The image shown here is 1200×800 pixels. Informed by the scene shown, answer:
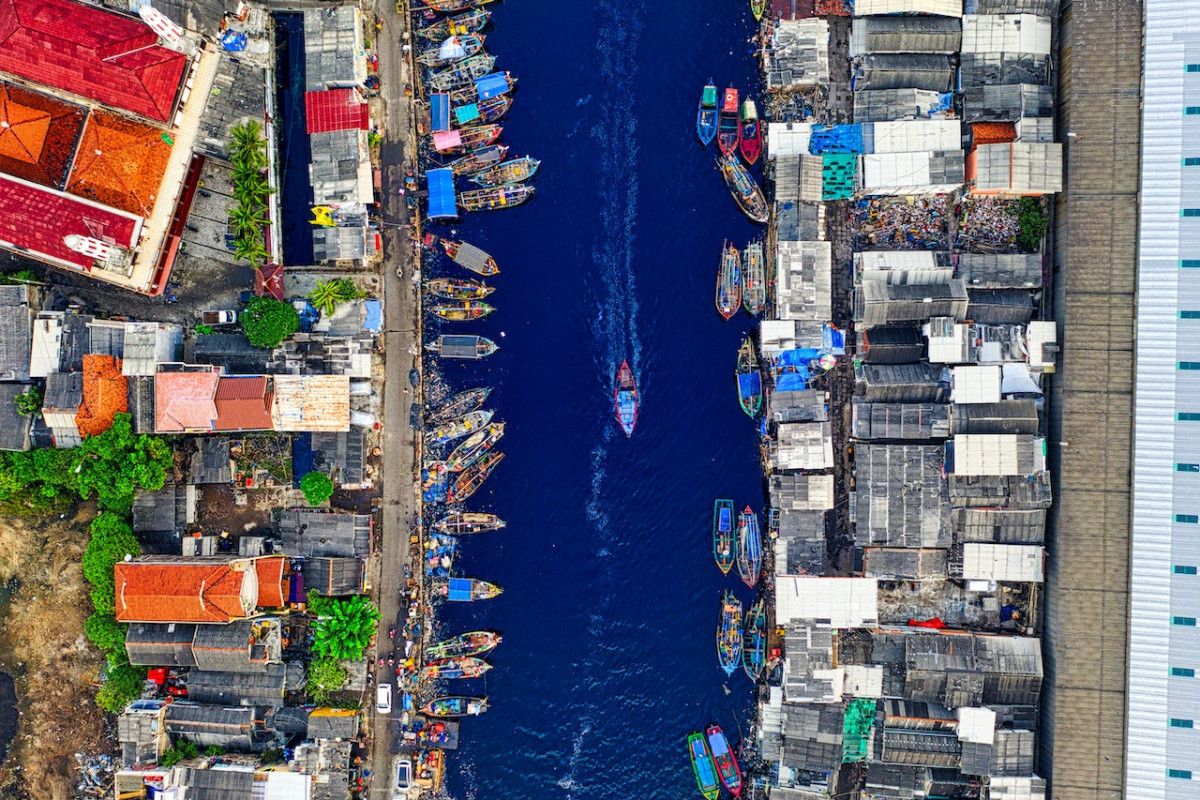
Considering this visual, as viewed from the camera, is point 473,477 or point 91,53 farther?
point 473,477

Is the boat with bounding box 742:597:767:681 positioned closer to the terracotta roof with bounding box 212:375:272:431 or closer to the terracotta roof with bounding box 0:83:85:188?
the terracotta roof with bounding box 212:375:272:431

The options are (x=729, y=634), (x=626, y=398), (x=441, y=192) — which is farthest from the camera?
(x=626, y=398)

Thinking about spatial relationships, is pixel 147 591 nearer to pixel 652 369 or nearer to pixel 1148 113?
pixel 652 369

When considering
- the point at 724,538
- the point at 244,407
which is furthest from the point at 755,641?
the point at 244,407

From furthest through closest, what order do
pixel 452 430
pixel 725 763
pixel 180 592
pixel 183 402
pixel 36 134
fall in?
pixel 452 430
pixel 725 763
pixel 36 134
pixel 183 402
pixel 180 592

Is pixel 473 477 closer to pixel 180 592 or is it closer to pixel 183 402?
pixel 183 402
